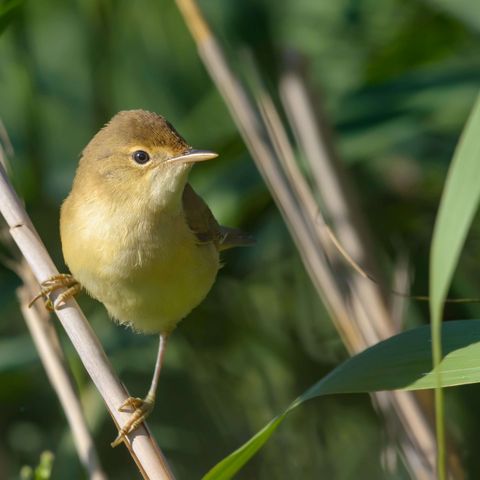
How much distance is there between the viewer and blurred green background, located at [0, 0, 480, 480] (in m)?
3.35

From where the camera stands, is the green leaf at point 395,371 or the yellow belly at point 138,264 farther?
the yellow belly at point 138,264

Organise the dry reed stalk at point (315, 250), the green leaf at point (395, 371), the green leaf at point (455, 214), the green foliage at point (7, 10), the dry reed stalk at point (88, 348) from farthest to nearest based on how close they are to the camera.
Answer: the dry reed stalk at point (315, 250)
the green foliage at point (7, 10)
the dry reed stalk at point (88, 348)
the green leaf at point (395, 371)
the green leaf at point (455, 214)

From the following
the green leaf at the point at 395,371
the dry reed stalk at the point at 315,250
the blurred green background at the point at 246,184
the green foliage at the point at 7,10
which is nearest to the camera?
the green leaf at the point at 395,371

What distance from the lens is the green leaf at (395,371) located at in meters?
1.59

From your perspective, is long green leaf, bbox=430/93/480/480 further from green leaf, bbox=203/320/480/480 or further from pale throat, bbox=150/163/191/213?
pale throat, bbox=150/163/191/213

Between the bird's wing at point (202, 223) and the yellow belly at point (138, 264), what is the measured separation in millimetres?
94

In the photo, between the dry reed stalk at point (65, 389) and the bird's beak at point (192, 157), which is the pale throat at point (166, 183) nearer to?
the bird's beak at point (192, 157)

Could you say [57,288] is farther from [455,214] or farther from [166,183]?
[455,214]

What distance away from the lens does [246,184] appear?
11.0 ft

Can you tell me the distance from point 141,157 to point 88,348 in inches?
24.7

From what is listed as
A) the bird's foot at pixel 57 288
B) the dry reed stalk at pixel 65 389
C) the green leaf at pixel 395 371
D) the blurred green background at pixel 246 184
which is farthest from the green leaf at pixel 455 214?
the blurred green background at pixel 246 184

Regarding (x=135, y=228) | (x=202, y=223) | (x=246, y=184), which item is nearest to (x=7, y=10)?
(x=135, y=228)

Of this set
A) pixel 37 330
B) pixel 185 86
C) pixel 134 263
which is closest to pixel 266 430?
pixel 134 263

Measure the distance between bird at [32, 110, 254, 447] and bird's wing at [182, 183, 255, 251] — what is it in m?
0.09
